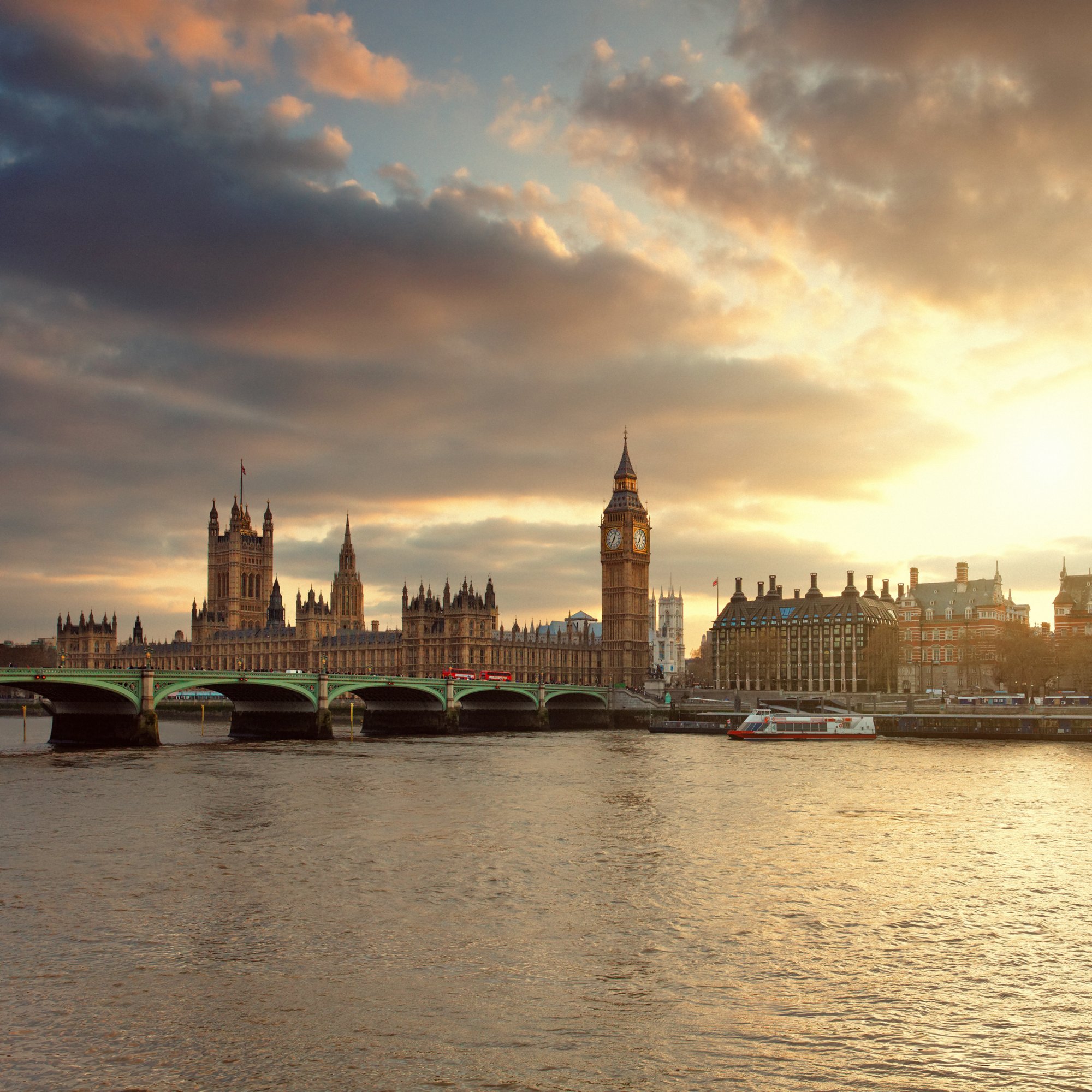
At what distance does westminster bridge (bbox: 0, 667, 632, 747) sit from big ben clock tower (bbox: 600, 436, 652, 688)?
40378mm

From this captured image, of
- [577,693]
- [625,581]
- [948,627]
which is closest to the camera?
[577,693]

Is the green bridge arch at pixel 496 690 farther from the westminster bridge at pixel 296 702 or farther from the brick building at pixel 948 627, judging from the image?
the brick building at pixel 948 627

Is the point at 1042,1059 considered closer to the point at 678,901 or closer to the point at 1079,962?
the point at 1079,962

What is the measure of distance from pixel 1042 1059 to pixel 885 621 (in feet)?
473

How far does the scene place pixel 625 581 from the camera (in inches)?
6683

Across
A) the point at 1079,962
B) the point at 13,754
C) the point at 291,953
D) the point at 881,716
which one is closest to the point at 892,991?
the point at 1079,962

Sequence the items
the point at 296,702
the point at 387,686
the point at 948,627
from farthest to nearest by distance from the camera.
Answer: the point at 948,627 < the point at 387,686 < the point at 296,702

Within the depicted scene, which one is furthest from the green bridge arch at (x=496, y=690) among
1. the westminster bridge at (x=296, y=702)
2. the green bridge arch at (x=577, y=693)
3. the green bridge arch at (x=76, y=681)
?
the green bridge arch at (x=76, y=681)

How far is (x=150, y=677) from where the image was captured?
235ft

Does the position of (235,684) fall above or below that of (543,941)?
above

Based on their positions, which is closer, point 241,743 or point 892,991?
point 892,991

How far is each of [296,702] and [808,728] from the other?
39522 mm

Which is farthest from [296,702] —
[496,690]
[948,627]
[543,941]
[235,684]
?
[948,627]

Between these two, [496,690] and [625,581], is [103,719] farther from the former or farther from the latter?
[625,581]
